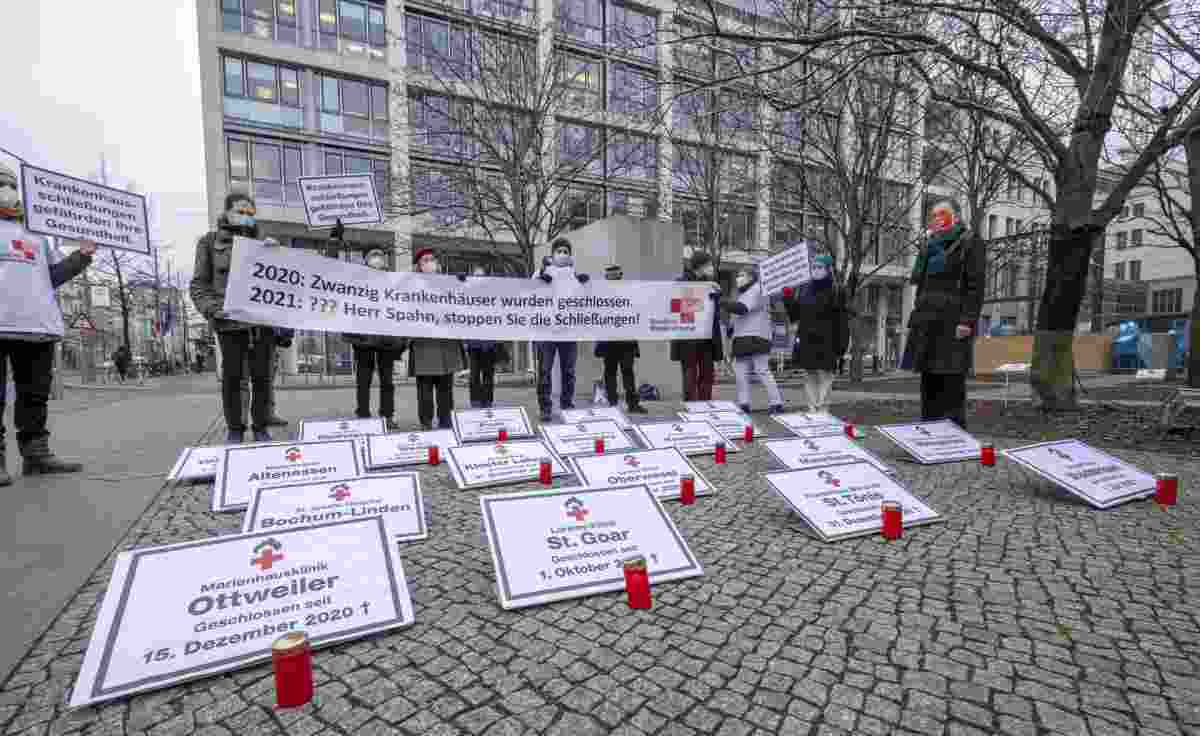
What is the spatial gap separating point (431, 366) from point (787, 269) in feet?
14.0

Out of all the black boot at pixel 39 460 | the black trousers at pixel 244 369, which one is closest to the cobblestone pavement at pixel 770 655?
the black boot at pixel 39 460

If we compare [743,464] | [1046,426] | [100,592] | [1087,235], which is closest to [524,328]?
[743,464]

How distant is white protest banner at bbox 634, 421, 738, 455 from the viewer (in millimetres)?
4625

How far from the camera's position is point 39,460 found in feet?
13.4

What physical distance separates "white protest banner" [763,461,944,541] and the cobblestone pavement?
0.15m

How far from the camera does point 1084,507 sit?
3.31m

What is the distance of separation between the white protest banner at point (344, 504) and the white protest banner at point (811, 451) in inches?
93.8

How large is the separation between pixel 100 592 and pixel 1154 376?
2178cm

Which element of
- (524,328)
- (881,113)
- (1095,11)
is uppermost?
(881,113)

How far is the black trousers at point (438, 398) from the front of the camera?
5.95m

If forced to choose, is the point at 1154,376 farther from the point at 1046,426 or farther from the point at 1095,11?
the point at 1095,11

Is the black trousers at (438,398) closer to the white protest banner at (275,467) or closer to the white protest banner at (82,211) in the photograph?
the white protest banner at (275,467)

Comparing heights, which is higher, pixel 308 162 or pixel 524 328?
pixel 308 162

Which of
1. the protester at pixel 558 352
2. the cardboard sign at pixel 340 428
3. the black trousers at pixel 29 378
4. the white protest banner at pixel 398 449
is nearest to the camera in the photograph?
the black trousers at pixel 29 378
